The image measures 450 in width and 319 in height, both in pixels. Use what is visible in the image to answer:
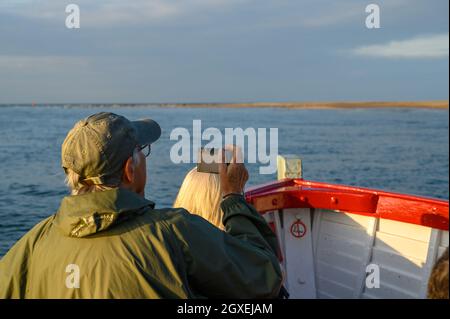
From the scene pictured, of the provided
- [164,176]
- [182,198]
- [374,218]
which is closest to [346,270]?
[374,218]

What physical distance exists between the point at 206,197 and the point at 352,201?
8.63 feet

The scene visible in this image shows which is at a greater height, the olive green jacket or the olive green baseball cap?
the olive green baseball cap

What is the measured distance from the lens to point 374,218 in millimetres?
5410

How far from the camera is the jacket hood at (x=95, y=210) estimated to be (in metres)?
1.89

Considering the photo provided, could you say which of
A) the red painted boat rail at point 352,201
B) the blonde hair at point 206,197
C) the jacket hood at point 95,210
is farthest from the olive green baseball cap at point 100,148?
the red painted boat rail at point 352,201

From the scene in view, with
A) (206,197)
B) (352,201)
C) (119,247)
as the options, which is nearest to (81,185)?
(119,247)

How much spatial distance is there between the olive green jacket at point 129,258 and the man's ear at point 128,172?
0.13m

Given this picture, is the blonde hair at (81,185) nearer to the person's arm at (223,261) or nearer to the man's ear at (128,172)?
the man's ear at (128,172)

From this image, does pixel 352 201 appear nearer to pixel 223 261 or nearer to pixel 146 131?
pixel 146 131

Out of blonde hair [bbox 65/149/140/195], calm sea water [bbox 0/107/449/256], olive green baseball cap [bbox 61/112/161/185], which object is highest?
→ olive green baseball cap [bbox 61/112/161/185]

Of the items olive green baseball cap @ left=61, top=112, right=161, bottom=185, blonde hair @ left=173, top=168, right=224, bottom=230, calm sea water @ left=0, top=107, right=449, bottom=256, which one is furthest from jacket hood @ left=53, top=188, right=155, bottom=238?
calm sea water @ left=0, top=107, right=449, bottom=256

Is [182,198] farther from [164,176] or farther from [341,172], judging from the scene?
[341,172]

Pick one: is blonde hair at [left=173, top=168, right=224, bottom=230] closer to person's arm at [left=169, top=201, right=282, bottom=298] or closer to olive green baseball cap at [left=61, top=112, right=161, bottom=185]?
person's arm at [left=169, top=201, right=282, bottom=298]

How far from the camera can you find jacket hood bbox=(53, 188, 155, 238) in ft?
6.20
